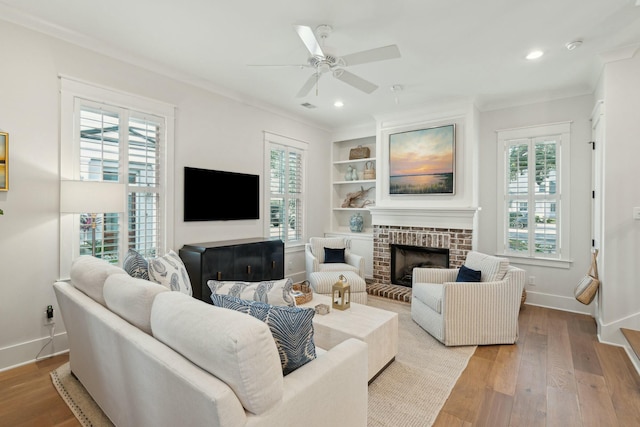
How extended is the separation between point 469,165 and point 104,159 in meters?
4.33

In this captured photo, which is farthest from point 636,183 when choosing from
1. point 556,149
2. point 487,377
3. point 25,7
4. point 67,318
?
point 25,7

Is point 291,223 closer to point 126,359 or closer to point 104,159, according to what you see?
point 104,159

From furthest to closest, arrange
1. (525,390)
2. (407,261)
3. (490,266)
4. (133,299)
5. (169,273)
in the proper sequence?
(407,261)
(490,266)
(169,273)
(525,390)
(133,299)

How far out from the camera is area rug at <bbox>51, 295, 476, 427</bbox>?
200cm

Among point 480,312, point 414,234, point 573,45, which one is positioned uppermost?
point 573,45

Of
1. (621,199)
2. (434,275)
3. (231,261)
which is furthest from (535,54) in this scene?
(231,261)

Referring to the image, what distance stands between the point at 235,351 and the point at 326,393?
21.7 inches

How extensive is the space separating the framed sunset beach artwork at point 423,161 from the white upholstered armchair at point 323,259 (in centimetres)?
122

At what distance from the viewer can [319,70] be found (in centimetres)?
283

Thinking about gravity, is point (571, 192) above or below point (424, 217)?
above

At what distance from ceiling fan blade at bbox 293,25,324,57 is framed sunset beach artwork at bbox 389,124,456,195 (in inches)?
104

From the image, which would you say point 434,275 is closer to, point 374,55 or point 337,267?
point 337,267

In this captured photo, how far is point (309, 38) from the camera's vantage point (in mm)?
2332

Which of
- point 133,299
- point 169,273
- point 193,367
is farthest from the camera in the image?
point 169,273
